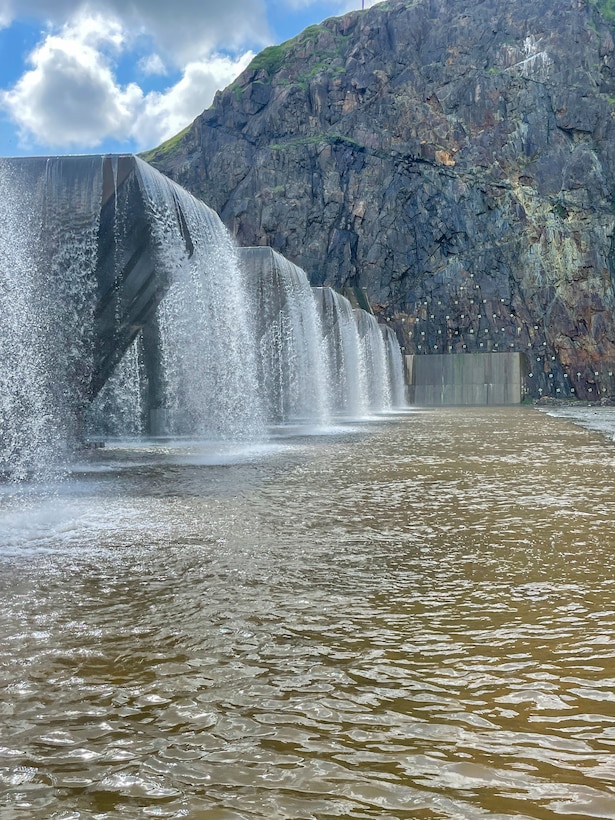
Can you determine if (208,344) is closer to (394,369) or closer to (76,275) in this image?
(76,275)

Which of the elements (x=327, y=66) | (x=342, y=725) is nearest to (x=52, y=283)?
(x=342, y=725)

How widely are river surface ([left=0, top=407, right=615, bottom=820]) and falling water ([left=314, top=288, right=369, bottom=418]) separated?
30.1 m

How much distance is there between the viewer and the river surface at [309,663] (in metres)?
2.23

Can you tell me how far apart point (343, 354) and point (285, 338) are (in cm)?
863

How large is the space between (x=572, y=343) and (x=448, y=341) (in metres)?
9.39

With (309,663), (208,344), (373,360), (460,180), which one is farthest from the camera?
(460,180)

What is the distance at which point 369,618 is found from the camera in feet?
12.6

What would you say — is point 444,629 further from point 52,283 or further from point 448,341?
point 448,341

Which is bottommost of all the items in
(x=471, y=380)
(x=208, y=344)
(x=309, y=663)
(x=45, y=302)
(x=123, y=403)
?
(x=309, y=663)

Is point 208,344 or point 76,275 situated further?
point 208,344

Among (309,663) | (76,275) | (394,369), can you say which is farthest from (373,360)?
(309,663)

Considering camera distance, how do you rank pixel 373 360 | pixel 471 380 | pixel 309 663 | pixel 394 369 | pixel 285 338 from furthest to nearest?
pixel 471 380 → pixel 394 369 → pixel 373 360 → pixel 285 338 → pixel 309 663

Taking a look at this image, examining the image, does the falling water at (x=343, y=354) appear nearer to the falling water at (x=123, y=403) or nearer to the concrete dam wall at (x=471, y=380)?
the falling water at (x=123, y=403)

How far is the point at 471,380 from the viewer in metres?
57.5
